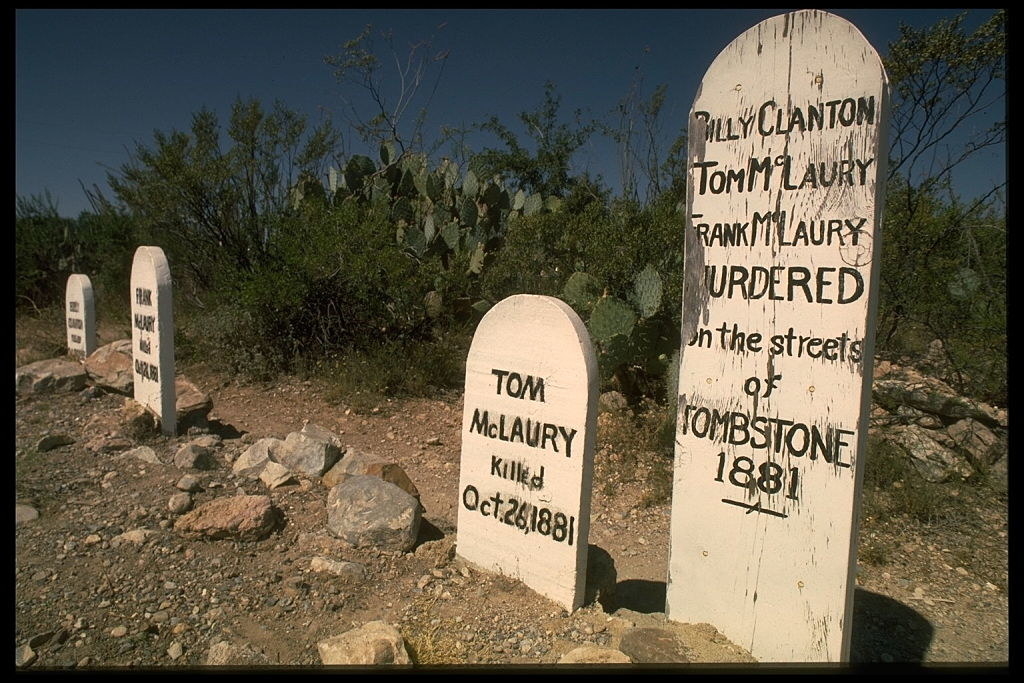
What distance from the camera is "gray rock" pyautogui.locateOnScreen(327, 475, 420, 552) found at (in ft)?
10.8

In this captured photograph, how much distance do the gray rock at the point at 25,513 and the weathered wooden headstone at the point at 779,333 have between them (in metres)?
3.32

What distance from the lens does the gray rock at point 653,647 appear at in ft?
7.70

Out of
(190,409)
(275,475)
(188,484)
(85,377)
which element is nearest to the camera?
(188,484)

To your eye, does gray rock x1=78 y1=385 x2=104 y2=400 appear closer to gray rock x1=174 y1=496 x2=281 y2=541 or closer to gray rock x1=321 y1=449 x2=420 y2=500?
gray rock x1=321 y1=449 x2=420 y2=500

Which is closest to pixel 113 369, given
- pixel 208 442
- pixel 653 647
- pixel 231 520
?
pixel 208 442

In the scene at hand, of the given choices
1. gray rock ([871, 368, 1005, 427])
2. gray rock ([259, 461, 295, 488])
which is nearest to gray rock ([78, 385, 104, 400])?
gray rock ([259, 461, 295, 488])

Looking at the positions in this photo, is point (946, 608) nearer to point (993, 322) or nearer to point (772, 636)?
point (772, 636)

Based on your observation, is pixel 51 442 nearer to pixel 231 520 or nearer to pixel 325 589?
pixel 231 520

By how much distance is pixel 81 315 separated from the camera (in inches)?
314

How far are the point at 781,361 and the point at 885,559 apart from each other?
207 cm

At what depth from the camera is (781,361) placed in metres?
2.31

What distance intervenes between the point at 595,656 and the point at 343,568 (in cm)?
133

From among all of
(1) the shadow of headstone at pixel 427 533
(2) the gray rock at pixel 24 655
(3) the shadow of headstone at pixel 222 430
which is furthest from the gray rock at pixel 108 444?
(1) the shadow of headstone at pixel 427 533

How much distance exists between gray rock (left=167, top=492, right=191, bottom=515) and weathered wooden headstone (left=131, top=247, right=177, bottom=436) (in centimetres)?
185
